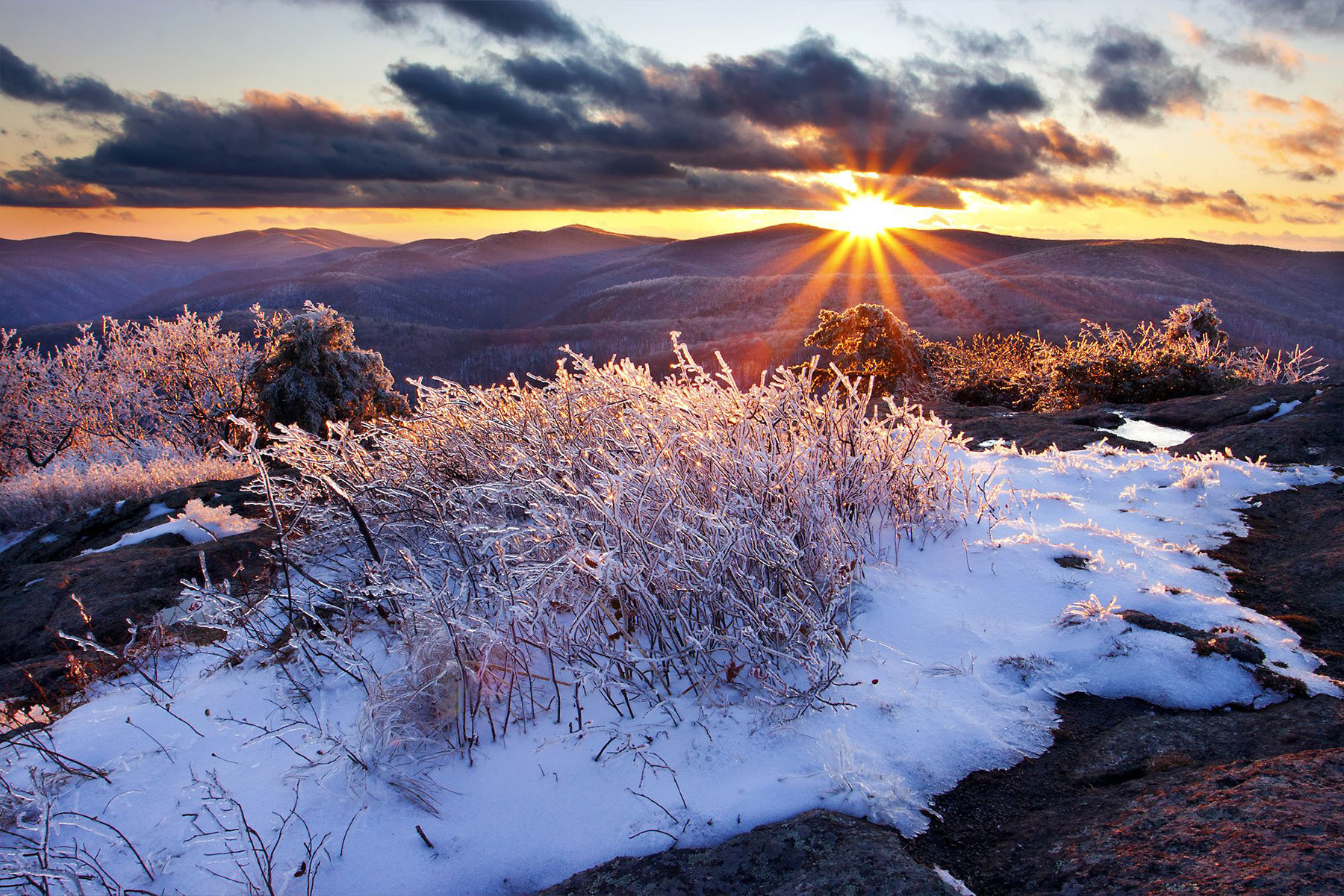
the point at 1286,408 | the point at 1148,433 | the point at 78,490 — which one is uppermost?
the point at 1286,408

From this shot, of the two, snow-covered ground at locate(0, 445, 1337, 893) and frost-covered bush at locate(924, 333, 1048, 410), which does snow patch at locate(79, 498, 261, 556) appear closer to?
snow-covered ground at locate(0, 445, 1337, 893)

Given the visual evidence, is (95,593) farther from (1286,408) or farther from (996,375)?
(996,375)

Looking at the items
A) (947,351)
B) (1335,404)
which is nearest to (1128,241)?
(947,351)

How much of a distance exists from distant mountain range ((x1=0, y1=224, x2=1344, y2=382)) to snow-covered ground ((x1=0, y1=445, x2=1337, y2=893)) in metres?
4.86

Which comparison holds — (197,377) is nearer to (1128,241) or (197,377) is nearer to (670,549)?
(670,549)

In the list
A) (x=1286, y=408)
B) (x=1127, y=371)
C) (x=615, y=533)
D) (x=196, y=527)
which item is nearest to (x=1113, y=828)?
(x=615, y=533)

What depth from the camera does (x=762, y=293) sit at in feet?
277

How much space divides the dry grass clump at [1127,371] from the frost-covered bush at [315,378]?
37.6 feet

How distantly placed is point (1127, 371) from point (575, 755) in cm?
1239

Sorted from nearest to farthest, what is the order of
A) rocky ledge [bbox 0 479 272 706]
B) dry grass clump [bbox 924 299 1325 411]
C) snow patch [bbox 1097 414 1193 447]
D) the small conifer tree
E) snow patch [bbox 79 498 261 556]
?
1. rocky ledge [bbox 0 479 272 706]
2. snow patch [bbox 79 498 261 556]
3. snow patch [bbox 1097 414 1193 447]
4. dry grass clump [bbox 924 299 1325 411]
5. the small conifer tree

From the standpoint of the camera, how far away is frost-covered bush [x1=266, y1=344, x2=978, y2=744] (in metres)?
2.30

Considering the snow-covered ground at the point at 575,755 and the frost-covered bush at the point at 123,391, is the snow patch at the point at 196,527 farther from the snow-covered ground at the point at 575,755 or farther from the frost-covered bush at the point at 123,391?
the frost-covered bush at the point at 123,391

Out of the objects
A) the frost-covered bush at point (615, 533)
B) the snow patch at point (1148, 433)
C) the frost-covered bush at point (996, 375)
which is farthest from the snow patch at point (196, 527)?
the frost-covered bush at point (996, 375)

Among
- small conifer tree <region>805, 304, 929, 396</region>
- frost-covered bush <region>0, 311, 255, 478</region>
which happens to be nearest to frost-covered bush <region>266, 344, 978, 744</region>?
small conifer tree <region>805, 304, 929, 396</region>
